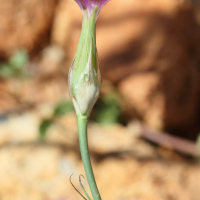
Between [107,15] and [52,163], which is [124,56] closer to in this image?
[107,15]

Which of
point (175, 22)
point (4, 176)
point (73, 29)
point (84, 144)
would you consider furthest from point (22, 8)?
point (84, 144)

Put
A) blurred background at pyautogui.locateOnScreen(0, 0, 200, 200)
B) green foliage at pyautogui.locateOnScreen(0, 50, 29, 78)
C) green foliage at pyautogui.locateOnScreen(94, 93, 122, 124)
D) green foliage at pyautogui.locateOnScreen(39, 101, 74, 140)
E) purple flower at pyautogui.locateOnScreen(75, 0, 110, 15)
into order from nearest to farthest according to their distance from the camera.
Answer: purple flower at pyautogui.locateOnScreen(75, 0, 110, 15)
blurred background at pyautogui.locateOnScreen(0, 0, 200, 200)
green foliage at pyautogui.locateOnScreen(39, 101, 74, 140)
green foliage at pyautogui.locateOnScreen(94, 93, 122, 124)
green foliage at pyautogui.locateOnScreen(0, 50, 29, 78)

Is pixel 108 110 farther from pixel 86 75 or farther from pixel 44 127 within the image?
pixel 86 75

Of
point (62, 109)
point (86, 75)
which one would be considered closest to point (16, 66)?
point (62, 109)

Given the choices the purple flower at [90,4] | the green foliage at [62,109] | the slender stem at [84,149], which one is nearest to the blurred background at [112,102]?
the green foliage at [62,109]

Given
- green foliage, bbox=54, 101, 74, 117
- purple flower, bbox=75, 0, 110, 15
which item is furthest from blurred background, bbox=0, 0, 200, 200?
purple flower, bbox=75, 0, 110, 15

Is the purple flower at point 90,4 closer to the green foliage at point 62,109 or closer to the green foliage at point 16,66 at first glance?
the green foliage at point 62,109

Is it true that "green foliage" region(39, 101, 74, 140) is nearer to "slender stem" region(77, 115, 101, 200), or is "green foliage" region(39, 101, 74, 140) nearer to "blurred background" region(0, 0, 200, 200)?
"blurred background" region(0, 0, 200, 200)
